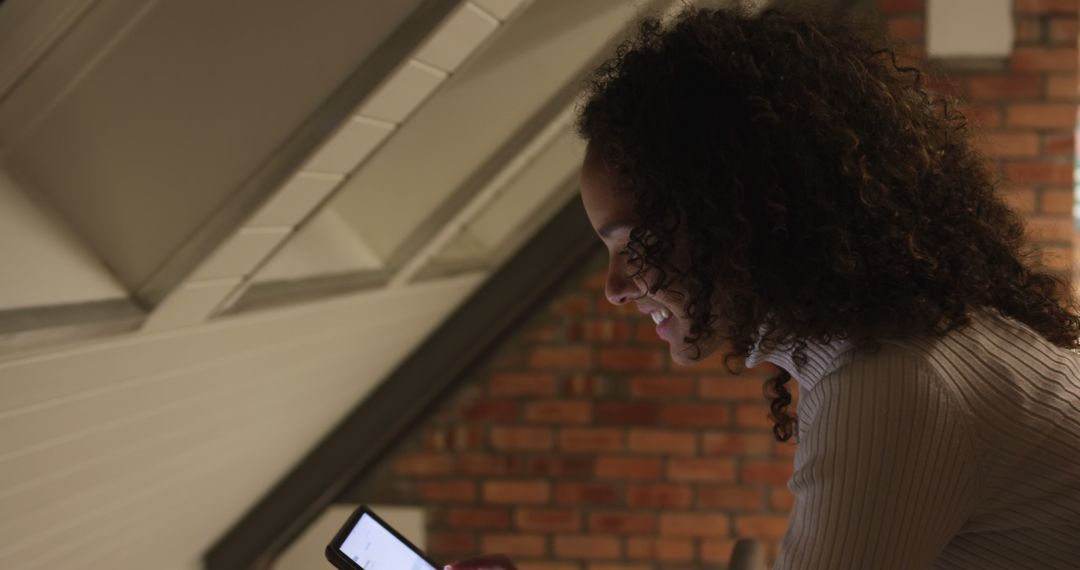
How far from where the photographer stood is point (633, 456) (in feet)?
10.8

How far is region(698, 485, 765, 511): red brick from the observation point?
10.7 feet

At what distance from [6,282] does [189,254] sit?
210mm

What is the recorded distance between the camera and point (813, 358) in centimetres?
99

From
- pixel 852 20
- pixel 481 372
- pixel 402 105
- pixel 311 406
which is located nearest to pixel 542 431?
pixel 481 372

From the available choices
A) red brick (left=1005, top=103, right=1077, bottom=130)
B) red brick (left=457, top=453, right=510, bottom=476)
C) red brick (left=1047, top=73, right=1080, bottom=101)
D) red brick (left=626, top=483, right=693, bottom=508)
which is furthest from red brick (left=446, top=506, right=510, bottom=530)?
red brick (left=1047, top=73, right=1080, bottom=101)

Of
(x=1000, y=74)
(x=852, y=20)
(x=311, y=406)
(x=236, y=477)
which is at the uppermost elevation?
(x=1000, y=74)

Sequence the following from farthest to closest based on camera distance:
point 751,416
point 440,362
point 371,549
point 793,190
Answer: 1. point 751,416
2. point 440,362
3. point 371,549
4. point 793,190

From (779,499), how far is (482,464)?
0.83m

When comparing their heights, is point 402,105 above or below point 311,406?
above

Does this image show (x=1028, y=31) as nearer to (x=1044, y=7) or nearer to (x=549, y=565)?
(x=1044, y=7)

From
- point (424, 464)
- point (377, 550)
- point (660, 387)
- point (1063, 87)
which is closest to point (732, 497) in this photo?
point (660, 387)

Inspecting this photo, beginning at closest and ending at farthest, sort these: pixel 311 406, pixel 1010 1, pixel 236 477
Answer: pixel 236 477 → pixel 311 406 → pixel 1010 1

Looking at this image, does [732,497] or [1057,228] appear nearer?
[1057,228]

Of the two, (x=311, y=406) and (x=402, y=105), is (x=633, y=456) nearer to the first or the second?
(x=311, y=406)
